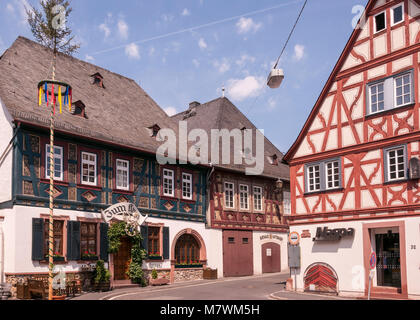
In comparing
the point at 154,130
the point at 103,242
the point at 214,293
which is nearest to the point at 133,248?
the point at 103,242

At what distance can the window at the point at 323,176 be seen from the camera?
2078cm

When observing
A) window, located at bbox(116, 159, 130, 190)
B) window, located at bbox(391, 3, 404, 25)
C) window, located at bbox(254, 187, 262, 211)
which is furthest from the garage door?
window, located at bbox(391, 3, 404, 25)

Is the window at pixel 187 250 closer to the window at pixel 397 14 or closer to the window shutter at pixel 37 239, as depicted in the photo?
the window shutter at pixel 37 239

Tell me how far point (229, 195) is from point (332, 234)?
1066 centimetres

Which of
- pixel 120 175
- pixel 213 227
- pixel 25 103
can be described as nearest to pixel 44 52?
pixel 25 103

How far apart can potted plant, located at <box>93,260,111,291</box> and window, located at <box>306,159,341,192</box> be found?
874 cm

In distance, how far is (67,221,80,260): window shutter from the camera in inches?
853

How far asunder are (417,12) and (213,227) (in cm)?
1515

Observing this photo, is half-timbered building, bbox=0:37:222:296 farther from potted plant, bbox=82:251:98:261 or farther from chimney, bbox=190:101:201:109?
chimney, bbox=190:101:201:109

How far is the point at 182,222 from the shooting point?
27.5m

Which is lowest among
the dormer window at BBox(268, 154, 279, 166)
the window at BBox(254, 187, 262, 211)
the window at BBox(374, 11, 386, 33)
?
the window at BBox(254, 187, 262, 211)

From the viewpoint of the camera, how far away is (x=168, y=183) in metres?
27.0

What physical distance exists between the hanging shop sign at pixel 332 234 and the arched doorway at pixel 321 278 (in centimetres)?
101

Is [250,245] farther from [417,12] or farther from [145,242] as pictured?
[417,12]
